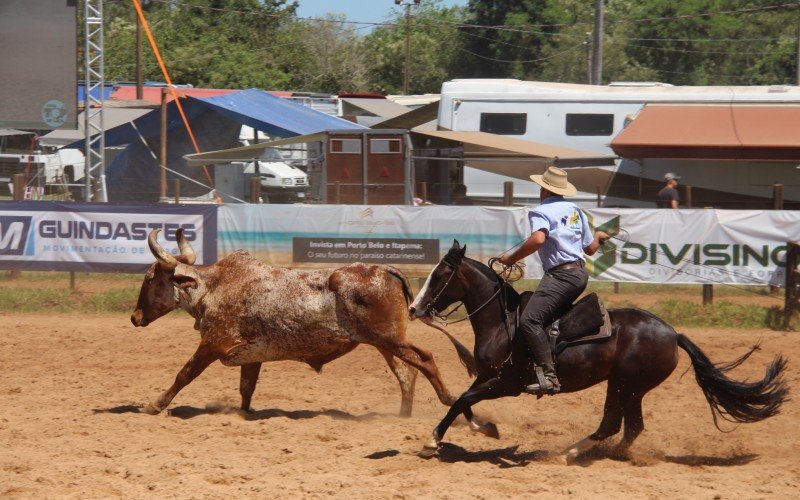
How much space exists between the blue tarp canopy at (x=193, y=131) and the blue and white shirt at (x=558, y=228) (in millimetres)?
18144

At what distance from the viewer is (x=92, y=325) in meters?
14.3

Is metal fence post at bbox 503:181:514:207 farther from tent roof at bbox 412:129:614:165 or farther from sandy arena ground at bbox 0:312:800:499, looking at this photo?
sandy arena ground at bbox 0:312:800:499

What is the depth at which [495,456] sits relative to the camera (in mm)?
8164

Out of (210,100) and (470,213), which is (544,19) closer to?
(210,100)

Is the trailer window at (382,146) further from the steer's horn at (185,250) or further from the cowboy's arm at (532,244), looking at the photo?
the cowboy's arm at (532,244)

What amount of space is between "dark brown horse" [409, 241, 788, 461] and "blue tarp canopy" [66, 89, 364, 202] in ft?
58.8

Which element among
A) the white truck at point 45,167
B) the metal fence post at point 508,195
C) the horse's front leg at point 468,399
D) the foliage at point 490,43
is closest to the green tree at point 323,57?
the foliage at point 490,43

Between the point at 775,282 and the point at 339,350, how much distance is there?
8.08 meters

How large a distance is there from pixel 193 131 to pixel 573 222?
69.9 ft

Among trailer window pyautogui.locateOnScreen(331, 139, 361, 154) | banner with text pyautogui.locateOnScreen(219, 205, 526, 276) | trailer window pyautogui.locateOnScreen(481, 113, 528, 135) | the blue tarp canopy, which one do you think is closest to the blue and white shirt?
banner with text pyautogui.locateOnScreen(219, 205, 526, 276)

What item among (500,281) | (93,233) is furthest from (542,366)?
(93,233)

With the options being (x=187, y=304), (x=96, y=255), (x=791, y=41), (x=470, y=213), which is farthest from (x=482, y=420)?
(x=791, y=41)

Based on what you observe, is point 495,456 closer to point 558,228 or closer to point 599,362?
point 599,362

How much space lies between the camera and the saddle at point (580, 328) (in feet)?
25.8
